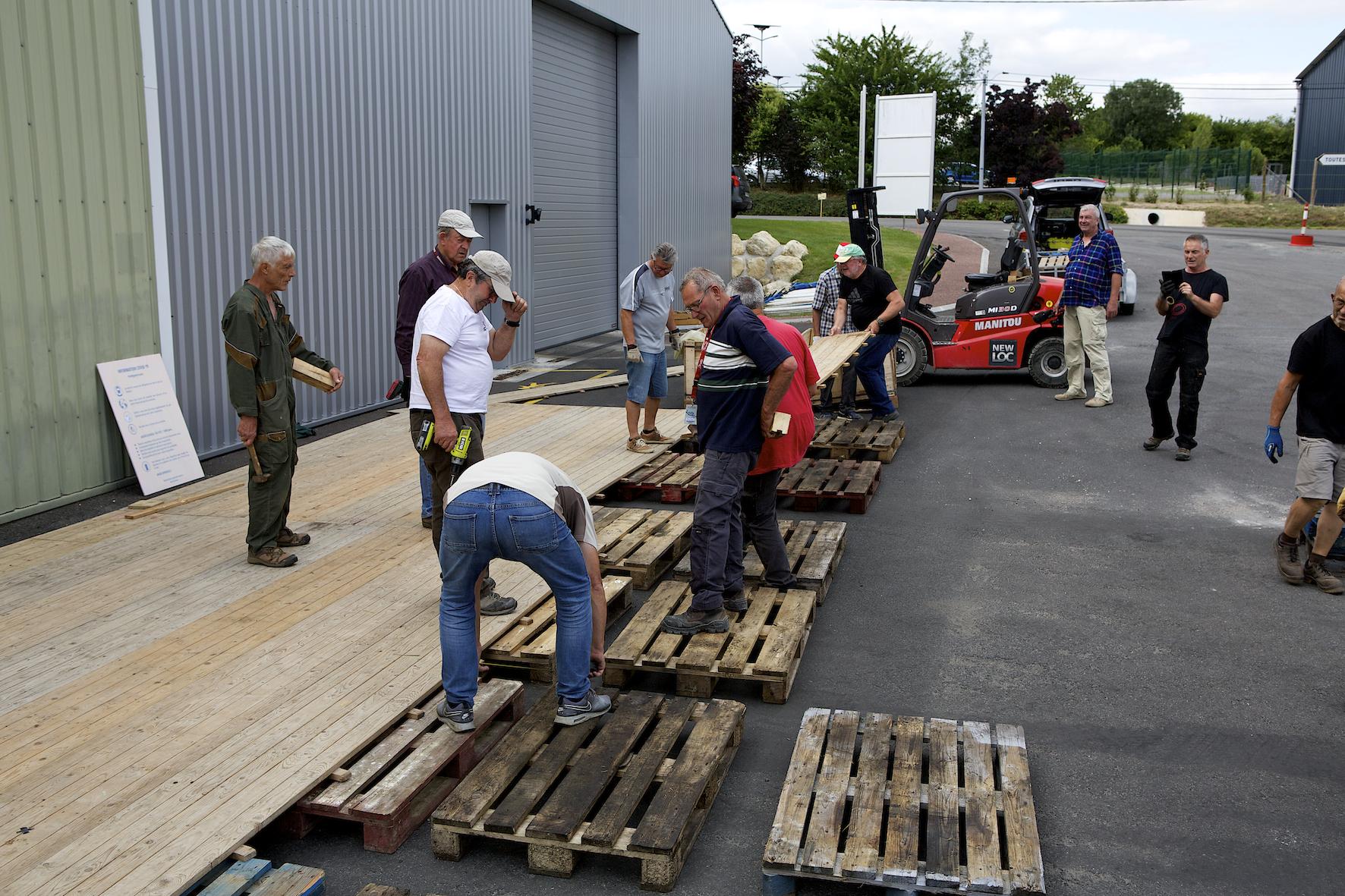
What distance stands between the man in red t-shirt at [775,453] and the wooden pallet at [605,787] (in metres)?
1.61

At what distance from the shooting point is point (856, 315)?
1237 centimetres

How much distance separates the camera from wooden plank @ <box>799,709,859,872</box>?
165 inches

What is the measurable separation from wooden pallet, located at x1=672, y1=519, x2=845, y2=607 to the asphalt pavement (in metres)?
0.19

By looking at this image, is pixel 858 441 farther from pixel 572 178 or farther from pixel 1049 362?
pixel 572 178

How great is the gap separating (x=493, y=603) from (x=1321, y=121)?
63204 millimetres

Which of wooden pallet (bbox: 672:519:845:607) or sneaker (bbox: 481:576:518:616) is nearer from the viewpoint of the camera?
sneaker (bbox: 481:576:518:616)

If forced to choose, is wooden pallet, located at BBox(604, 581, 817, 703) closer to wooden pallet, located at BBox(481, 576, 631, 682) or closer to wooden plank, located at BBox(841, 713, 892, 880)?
wooden pallet, located at BBox(481, 576, 631, 682)

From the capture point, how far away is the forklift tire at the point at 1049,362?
14688 mm

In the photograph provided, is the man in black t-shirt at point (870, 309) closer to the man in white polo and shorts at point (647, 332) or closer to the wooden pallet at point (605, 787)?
the man in white polo and shorts at point (647, 332)

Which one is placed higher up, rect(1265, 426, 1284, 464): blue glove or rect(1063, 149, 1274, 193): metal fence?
rect(1063, 149, 1274, 193): metal fence

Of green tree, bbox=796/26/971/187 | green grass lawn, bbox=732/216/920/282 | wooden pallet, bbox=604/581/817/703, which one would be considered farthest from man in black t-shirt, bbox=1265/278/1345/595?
green tree, bbox=796/26/971/187

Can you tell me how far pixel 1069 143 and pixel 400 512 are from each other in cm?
8447

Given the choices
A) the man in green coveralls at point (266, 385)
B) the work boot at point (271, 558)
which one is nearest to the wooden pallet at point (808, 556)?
the work boot at point (271, 558)

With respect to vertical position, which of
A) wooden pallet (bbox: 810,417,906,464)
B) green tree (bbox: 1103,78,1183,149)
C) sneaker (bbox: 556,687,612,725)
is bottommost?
sneaker (bbox: 556,687,612,725)
